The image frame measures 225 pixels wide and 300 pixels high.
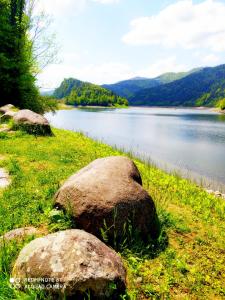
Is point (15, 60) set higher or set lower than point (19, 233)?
higher

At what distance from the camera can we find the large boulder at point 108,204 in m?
6.95

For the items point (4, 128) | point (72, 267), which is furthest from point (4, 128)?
point (72, 267)

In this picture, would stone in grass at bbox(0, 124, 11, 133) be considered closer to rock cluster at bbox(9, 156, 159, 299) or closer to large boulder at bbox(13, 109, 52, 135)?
large boulder at bbox(13, 109, 52, 135)

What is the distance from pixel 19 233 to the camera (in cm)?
673

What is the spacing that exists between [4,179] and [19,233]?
4611 millimetres

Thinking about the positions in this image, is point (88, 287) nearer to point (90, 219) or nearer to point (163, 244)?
point (90, 219)

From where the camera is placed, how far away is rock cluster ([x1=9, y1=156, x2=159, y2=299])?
474 centimetres

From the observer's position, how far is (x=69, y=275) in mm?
4703

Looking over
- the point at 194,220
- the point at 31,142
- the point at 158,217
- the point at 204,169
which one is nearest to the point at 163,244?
the point at 158,217

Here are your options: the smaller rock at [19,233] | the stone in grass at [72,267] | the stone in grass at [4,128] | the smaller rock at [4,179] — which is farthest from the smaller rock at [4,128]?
the stone in grass at [72,267]

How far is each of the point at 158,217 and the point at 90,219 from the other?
251cm

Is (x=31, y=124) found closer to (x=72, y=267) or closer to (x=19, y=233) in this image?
(x=19, y=233)

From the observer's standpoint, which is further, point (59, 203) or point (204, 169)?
point (204, 169)

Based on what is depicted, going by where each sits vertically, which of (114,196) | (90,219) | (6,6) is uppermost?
(6,6)
